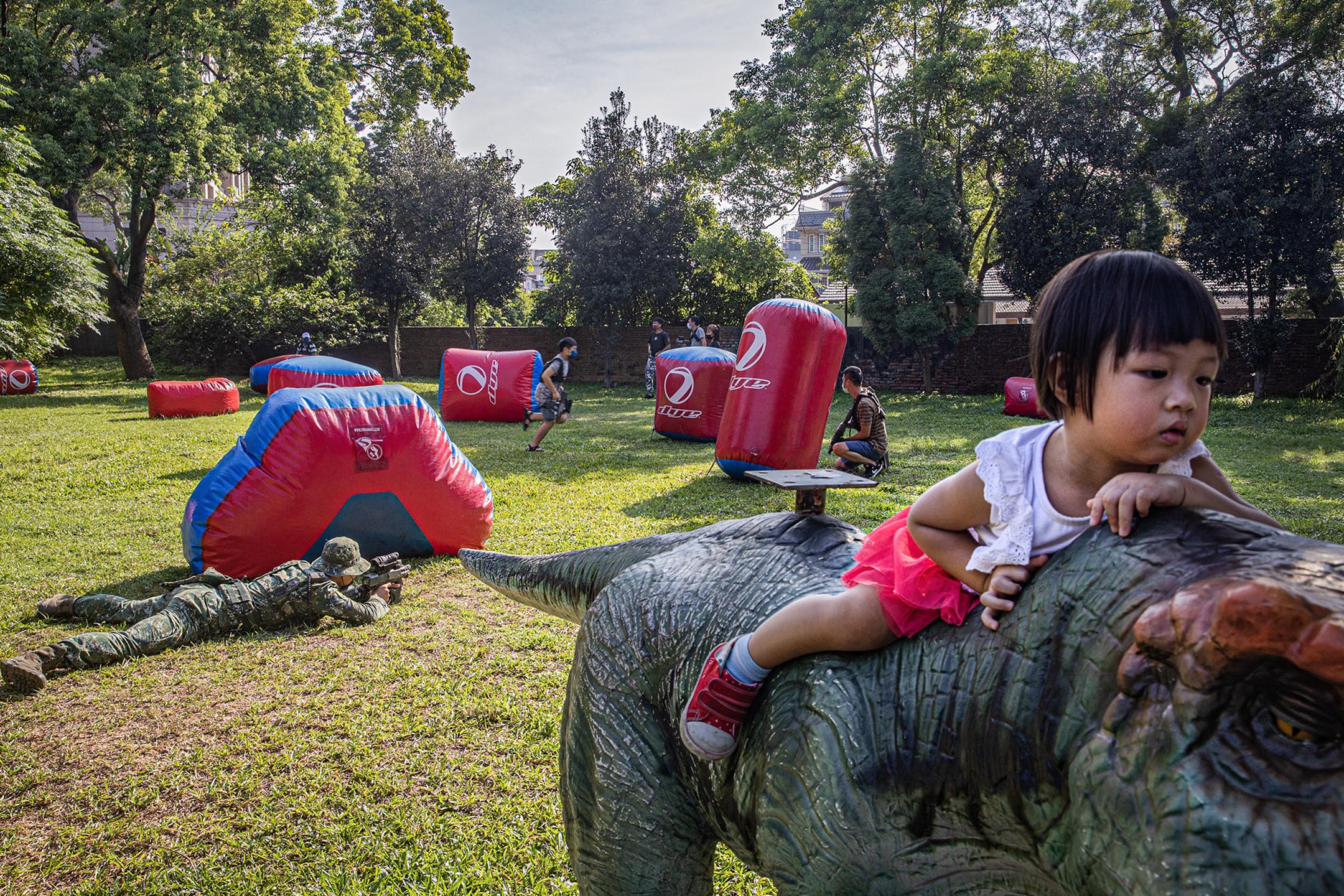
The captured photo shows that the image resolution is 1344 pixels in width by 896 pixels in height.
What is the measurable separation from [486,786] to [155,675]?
7.74 ft

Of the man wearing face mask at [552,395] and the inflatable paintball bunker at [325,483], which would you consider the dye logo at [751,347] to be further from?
the inflatable paintball bunker at [325,483]

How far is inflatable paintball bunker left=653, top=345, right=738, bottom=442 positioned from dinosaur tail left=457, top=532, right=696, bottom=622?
10.0 meters

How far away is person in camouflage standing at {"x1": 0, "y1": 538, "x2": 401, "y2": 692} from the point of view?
4.66 m

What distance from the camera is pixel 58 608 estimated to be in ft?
16.9

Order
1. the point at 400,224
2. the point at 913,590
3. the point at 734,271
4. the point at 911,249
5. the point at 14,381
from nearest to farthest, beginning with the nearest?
the point at 913,590 < the point at 14,381 < the point at 911,249 < the point at 400,224 < the point at 734,271

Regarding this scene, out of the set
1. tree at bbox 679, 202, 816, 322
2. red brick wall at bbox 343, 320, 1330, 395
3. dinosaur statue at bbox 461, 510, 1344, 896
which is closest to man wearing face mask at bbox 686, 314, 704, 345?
tree at bbox 679, 202, 816, 322

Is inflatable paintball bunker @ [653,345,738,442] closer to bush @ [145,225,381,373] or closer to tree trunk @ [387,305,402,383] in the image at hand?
tree trunk @ [387,305,402,383]

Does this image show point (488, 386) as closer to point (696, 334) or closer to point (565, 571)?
point (696, 334)

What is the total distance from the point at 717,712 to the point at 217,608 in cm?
453

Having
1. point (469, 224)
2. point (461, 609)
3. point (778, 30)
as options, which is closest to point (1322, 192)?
point (778, 30)

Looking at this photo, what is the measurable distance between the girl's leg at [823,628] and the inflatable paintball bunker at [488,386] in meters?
14.2

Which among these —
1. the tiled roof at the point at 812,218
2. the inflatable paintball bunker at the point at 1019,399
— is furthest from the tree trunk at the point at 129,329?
the tiled roof at the point at 812,218

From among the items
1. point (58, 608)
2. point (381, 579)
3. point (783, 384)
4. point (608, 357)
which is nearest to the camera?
point (58, 608)

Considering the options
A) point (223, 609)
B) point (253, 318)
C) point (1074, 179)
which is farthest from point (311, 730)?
point (253, 318)
